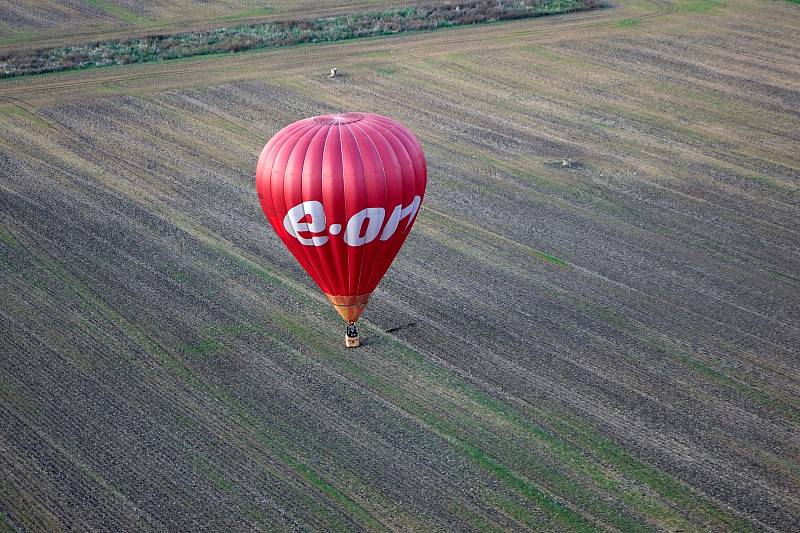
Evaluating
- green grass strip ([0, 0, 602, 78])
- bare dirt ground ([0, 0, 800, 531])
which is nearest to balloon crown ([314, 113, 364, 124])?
bare dirt ground ([0, 0, 800, 531])

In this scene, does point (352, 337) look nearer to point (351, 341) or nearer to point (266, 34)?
point (351, 341)

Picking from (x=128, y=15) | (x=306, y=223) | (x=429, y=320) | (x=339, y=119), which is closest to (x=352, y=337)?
(x=429, y=320)

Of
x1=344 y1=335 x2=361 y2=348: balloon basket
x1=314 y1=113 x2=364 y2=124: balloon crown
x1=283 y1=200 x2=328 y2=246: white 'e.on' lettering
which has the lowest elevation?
x1=344 y1=335 x2=361 y2=348: balloon basket

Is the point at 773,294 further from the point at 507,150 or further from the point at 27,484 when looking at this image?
the point at 27,484

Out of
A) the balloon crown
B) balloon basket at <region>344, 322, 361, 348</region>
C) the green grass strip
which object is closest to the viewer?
the balloon crown

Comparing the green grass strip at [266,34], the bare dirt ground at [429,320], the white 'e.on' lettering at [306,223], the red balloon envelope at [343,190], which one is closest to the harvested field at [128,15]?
the green grass strip at [266,34]

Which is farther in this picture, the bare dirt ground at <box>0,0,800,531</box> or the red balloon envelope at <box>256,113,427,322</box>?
the red balloon envelope at <box>256,113,427,322</box>

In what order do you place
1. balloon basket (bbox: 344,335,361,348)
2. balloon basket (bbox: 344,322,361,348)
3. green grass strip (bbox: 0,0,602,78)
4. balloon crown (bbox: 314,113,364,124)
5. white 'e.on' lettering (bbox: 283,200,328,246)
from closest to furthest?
1. white 'e.on' lettering (bbox: 283,200,328,246)
2. balloon crown (bbox: 314,113,364,124)
3. balloon basket (bbox: 344,322,361,348)
4. balloon basket (bbox: 344,335,361,348)
5. green grass strip (bbox: 0,0,602,78)

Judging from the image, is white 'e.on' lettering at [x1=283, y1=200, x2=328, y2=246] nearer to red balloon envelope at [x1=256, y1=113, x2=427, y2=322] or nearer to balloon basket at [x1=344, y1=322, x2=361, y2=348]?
red balloon envelope at [x1=256, y1=113, x2=427, y2=322]
